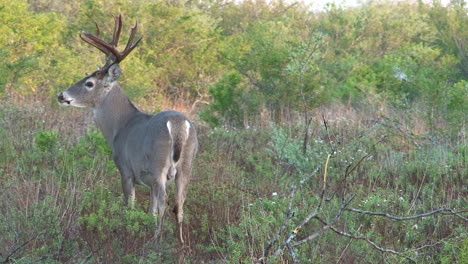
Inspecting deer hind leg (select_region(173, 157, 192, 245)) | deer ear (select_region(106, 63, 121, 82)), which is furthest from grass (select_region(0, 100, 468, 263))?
deer ear (select_region(106, 63, 121, 82))

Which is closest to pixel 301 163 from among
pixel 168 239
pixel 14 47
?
pixel 168 239

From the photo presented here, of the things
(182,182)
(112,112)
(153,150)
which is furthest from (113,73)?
(182,182)

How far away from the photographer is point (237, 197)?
676cm

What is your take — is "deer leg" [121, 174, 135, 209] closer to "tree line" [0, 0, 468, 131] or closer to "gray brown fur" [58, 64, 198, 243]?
"gray brown fur" [58, 64, 198, 243]

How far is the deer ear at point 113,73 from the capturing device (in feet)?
24.9

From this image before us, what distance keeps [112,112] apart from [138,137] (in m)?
0.96

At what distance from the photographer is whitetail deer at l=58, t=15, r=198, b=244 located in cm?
632

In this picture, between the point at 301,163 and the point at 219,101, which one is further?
the point at 219,101

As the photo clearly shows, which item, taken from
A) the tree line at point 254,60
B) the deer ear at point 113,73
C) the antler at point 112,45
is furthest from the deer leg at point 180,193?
the tree line at point 254,60

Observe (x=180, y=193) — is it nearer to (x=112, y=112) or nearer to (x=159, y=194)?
(x=159, y=194)

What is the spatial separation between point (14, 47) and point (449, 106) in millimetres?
10073

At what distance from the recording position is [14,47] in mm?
16125

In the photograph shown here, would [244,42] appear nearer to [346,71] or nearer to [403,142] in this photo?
[346,71]

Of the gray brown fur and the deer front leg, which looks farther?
the deer front leg
